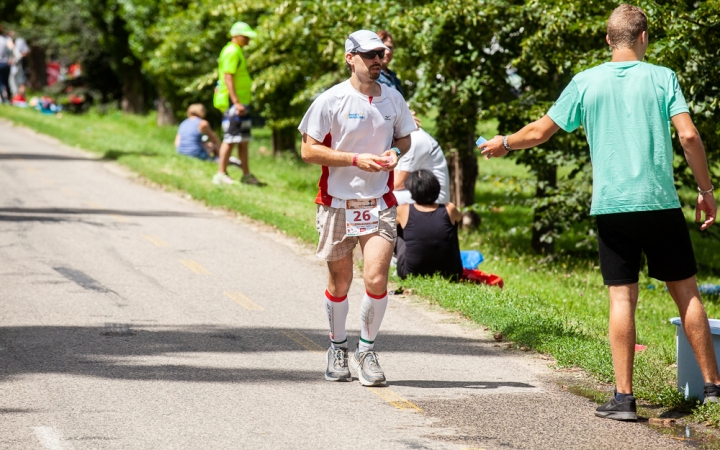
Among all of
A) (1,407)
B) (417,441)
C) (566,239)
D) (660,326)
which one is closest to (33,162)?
(566,239)

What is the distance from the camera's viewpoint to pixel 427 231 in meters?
9.17

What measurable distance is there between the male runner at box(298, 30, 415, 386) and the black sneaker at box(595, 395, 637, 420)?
1.37 m

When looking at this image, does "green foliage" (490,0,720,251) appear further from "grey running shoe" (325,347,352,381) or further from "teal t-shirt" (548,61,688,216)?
"grey running shoe" (325,347,352,381)

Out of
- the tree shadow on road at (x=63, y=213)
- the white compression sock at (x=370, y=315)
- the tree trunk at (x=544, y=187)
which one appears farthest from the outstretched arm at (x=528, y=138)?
the tree shadow on road at (x=63, y=213)

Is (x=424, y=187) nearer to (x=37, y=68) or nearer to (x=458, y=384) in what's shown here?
(x=458, y=384)

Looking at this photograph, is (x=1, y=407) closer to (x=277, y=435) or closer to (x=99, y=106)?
(x=277, y=435)

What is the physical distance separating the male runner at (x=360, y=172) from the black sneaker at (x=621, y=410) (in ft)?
4.48

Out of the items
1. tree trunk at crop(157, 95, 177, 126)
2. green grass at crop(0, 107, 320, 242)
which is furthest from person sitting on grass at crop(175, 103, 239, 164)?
tree trunk at crop(157, 95, 177, 126)

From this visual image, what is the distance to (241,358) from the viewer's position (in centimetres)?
679

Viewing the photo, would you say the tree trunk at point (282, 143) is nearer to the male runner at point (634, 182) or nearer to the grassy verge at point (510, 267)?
the grassy verge at point (510, 267)

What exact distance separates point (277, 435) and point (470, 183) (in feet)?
36.1

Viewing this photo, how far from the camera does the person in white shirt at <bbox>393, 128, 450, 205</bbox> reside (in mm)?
9773

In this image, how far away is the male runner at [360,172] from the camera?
19.7 feet

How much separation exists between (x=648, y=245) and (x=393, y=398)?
5.54 ft
